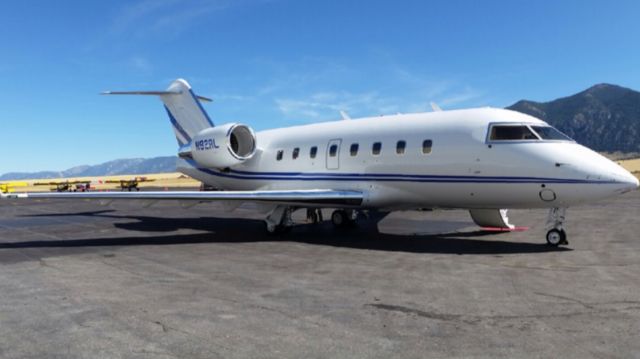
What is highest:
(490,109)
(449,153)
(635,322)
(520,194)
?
(490,109)

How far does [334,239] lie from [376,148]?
2.77 m

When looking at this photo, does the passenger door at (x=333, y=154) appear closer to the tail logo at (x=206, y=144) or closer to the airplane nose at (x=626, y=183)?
the tail logo at (x=206, y=144)

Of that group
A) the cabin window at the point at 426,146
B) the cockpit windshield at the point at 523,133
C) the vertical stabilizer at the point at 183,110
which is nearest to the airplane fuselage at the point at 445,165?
the cabin window at the point at 426,146

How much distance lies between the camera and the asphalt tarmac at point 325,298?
5.01m

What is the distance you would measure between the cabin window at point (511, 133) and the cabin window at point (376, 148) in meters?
3.08

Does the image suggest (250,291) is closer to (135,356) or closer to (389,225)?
(135,356)

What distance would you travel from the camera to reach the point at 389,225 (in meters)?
17.8

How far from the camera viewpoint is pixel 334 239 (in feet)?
46.7

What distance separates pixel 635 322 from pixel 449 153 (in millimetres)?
7159

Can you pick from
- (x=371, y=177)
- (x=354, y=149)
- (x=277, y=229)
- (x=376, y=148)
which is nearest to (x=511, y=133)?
(x=376, y=148)

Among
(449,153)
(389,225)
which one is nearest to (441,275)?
(449,153)

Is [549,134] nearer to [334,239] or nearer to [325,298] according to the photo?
[334,239]

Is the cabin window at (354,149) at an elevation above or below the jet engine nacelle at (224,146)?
below

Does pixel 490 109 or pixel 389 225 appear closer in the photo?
pixel 490 109
